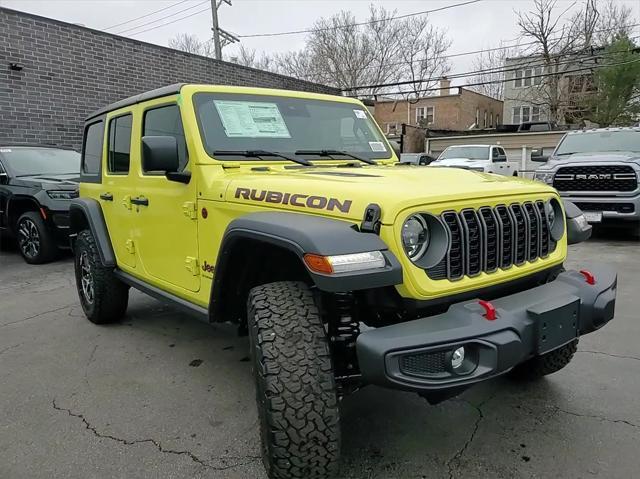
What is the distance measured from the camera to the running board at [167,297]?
9.66 feet

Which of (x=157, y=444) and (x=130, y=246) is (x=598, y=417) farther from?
(x=130, y=246)

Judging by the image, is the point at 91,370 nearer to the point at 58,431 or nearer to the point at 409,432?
the point at 58,431

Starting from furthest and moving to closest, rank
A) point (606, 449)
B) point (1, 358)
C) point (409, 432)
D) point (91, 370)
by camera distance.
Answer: point (1, 358) → point (91, 370) → point (409, 432) → point (606, 449)

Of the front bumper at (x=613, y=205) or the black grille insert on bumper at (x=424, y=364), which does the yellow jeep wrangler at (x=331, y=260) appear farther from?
the front bumper at (x=613, y=205)

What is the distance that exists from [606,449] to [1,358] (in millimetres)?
3966

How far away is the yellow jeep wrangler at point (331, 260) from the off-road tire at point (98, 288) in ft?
2.47

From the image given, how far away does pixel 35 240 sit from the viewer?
7332 millimetres

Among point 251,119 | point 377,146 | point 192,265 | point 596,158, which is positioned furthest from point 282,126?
point 596,158

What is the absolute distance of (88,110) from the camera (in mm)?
10867

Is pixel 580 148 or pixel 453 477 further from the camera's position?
pixel 580 148

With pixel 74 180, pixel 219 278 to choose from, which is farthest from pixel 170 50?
pixel 219 278

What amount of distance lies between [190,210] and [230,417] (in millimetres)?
1192

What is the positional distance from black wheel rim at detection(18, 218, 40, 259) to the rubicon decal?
589cm


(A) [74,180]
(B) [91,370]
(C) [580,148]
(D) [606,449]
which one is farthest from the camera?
(C) [580,148]
